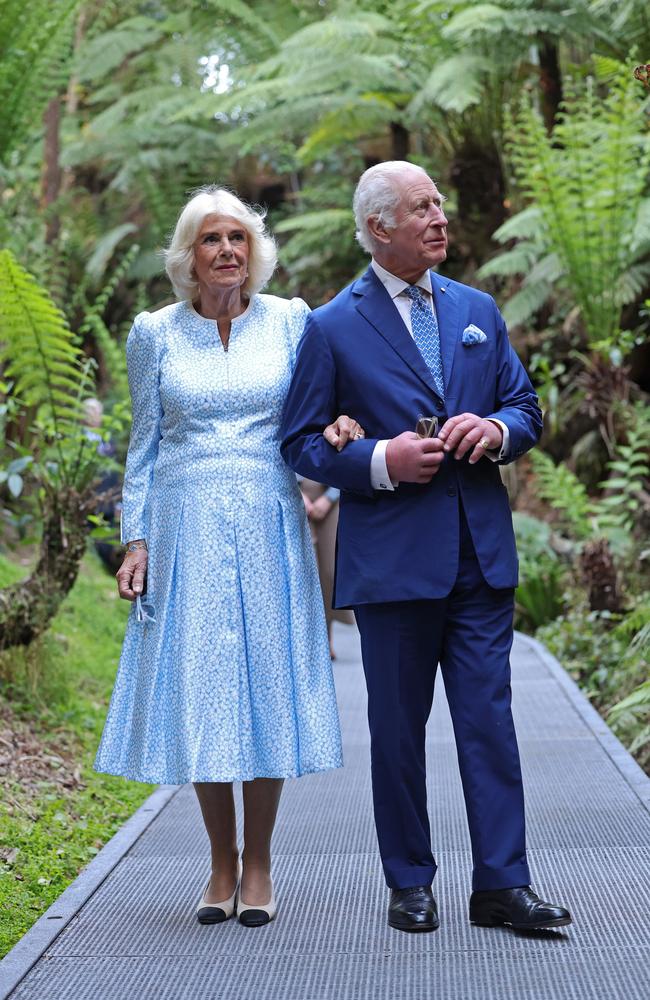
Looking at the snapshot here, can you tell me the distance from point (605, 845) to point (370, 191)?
2.11 meters

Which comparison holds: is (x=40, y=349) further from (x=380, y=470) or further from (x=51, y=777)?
(x=380, y=470)

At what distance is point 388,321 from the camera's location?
3555 mm

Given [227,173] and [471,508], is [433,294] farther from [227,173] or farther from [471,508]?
[227,173]

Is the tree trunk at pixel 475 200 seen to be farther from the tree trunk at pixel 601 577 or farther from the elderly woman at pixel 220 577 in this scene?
the elderly woman at pixel 220 577

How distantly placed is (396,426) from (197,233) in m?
0.79

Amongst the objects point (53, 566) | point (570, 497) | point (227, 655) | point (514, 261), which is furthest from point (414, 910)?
point (514, 261)

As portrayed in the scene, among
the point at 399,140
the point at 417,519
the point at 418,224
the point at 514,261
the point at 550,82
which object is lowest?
the point at 417,519

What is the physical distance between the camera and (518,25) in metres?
10.9

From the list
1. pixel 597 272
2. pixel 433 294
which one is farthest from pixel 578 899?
pixel 597 272

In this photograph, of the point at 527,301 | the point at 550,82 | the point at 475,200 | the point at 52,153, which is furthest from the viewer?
the point at 475,200

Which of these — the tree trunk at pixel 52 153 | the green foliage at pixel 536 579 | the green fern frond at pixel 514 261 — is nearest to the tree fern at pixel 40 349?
the green foliage at pixel 536 579

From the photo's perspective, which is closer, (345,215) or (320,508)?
(320,508)

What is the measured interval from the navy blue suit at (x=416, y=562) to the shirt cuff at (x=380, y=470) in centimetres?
2

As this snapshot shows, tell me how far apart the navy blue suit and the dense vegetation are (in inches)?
40.3
